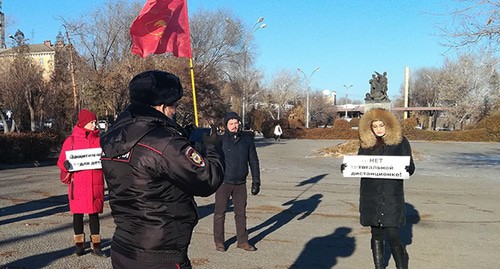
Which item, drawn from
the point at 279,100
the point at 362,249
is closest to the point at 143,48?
the point at 362,249

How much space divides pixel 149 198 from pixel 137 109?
1.62ft

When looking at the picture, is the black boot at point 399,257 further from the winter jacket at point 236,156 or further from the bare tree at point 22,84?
the bare tree at point 22,84

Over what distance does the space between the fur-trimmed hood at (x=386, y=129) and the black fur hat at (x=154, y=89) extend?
329cm

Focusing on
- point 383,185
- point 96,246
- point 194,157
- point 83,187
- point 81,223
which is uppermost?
point 194,157

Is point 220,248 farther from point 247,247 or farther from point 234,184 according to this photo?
point 234,184

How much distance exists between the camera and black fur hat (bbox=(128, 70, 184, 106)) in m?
2.59

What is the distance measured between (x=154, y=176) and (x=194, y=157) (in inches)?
9.5

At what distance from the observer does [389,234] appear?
5.11 metres

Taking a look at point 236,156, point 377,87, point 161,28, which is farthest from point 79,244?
point 377,87

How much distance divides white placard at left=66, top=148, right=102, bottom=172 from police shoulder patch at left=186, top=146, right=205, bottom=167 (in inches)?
149

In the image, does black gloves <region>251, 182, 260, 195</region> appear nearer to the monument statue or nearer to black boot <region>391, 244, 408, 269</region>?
black boot <region>391, 244, 408, 269</region>

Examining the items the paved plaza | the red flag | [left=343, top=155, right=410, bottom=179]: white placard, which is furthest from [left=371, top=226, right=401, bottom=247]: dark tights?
the red flag

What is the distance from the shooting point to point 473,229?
26.6 feet

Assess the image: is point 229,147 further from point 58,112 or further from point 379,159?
point 58,112
